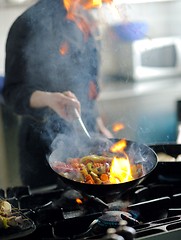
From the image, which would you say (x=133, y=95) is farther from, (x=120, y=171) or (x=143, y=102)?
(x=120, y=171)

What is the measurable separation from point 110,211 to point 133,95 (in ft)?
6.04

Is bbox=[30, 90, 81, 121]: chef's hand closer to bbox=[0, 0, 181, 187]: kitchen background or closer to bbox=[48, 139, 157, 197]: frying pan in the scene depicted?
bbox=[48, 139, 157, 197]: frying pan

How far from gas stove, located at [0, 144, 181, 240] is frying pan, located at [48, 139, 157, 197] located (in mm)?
66

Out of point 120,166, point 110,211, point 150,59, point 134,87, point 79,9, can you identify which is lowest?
point 110,211

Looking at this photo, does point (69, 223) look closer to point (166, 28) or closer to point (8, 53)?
point (8, 53)

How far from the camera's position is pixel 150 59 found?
11.4 feet

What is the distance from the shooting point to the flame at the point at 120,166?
1.48 m

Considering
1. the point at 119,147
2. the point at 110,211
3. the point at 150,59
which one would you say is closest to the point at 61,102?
the point at 119,147

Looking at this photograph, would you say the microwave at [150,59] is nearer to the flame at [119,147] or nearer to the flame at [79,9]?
the flame at [79,9]

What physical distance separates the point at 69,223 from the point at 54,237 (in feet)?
0.28

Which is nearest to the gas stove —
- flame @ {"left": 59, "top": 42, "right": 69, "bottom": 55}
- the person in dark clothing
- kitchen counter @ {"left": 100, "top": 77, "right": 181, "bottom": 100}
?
the person in dark clothing

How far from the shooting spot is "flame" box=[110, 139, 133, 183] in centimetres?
148

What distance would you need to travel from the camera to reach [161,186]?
5.32 feet

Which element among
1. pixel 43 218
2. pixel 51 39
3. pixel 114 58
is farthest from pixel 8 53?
pixel 114 58
